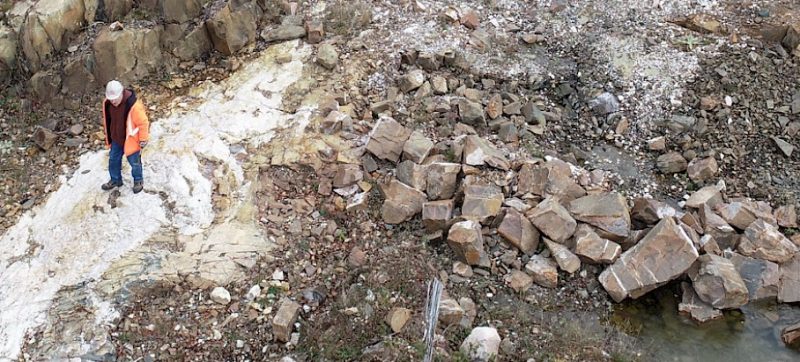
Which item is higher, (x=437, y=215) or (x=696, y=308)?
(x=437, y=215)

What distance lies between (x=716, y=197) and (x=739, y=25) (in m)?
3.55

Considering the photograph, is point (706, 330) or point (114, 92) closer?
point (114, 92)

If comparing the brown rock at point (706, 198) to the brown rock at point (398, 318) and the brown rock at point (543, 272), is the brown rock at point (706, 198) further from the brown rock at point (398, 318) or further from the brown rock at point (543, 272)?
the brown rock at point (398, 318)

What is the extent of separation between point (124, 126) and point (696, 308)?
6.01m

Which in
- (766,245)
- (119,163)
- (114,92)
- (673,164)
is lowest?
(766,245)

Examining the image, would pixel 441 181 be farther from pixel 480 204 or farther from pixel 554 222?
pixel 554 222

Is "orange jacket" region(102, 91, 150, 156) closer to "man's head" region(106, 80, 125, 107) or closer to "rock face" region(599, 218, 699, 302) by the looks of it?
"man's head" region(106, 80, 125, 107)

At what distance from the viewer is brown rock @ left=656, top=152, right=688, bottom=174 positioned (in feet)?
25.2

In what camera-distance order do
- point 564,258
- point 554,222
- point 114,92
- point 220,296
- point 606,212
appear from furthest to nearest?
point 606,212
point 554,222
point 564,258
point 220,296
point 114,92

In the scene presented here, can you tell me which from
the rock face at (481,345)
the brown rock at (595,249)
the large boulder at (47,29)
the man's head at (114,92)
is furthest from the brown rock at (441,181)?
the large boulder at (47,29)

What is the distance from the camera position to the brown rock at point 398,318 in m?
5.76

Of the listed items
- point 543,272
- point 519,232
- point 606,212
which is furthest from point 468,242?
point 606,212

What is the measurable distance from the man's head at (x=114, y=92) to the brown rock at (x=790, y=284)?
22.5 feet

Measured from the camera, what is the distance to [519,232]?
21.4 feet
